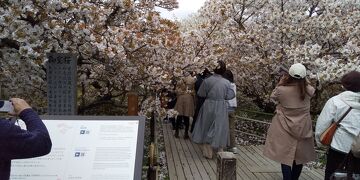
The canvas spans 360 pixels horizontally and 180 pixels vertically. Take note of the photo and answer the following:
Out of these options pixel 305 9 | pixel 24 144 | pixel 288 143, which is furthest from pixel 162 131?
pixel 24 144

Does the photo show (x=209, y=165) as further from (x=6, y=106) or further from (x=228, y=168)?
(x=6, y=106)

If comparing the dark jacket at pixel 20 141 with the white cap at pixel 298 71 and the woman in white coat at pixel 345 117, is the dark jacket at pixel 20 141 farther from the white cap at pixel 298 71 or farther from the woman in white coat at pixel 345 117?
the white cap at pixel 298 71

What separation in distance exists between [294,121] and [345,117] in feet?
2.38

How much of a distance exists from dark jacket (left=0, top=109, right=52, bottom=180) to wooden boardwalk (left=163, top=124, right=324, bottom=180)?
13.0 feet

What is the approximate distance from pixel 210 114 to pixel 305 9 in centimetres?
522

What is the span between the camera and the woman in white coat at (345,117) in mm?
3906

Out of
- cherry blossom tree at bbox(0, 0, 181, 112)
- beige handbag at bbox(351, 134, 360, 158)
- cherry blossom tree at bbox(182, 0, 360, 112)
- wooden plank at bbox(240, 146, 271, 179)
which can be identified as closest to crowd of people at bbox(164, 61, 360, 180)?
beige handbag at bbox(351, 134, 360, 158)

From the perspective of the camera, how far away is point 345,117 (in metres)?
3.96

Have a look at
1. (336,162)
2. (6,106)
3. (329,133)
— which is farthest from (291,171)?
(6,106)

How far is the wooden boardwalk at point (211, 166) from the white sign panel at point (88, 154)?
3.24 metres

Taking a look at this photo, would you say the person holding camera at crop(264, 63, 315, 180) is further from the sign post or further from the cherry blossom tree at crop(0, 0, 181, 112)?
the sign post

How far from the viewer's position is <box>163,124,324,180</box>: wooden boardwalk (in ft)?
19.4

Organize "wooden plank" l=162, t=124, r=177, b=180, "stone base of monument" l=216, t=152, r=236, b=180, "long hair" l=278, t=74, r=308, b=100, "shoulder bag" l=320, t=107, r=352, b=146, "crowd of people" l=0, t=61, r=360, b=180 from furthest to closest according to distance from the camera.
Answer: "wooden plank" l=162, t=124, r=177, b=180, "long hair" l=278, t=74, r=308, b=100, "shoulder bag" l=320, t=107, r=352, b=146, "crowd of people" l=0, t=61, r=360, b=180, "stone base of monument" l=216, t=152, r=236, b=180

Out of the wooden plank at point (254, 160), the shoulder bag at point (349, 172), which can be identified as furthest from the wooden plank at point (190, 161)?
the shoulder bag at point (349, 172)
